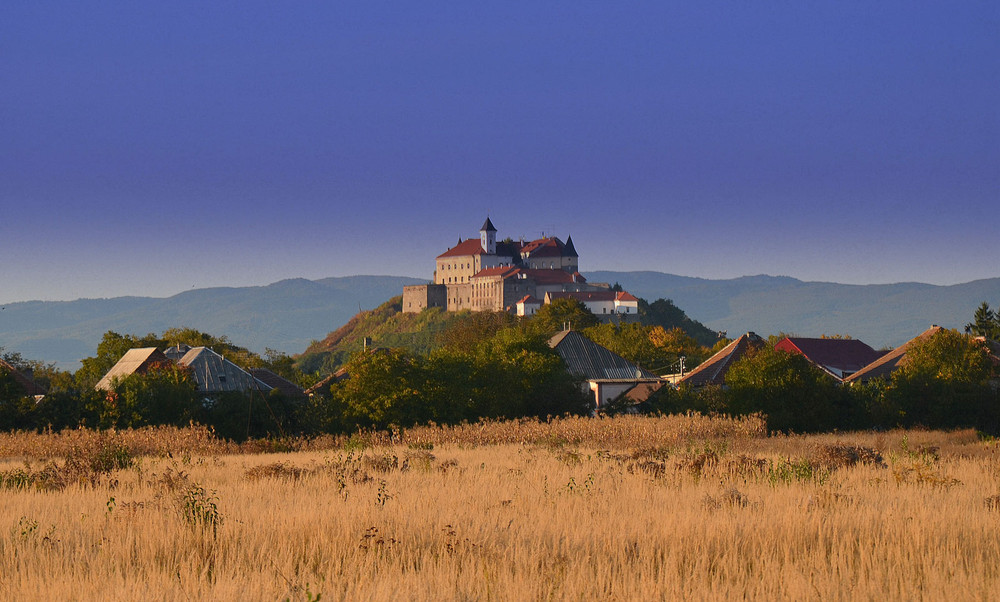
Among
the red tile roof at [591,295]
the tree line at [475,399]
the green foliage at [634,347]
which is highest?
the red tile roof at [591,295]

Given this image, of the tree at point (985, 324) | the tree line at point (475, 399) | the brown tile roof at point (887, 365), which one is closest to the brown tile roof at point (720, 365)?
the brown tile roof at point (887, 365)

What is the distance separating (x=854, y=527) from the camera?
34.0 ft

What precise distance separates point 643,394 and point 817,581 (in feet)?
142

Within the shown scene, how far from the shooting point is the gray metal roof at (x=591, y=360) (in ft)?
224

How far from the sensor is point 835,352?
279ft

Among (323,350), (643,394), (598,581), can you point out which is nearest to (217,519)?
(598,581)

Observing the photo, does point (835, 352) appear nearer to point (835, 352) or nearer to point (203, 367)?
point (835, 352)

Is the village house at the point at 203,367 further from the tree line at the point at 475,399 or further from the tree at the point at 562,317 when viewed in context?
the tree at the point at 562,317

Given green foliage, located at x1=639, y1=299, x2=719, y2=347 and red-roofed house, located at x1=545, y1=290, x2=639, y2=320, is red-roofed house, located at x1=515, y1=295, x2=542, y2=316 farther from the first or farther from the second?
green foliage, located at x1=639, y1=299, x2=719, y2=347

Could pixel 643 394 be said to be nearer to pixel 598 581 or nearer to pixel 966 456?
pixel 966 456

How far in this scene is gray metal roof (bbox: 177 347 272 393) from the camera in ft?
172

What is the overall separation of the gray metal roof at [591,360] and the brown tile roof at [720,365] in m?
4.53

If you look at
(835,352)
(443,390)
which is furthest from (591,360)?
(443,390)

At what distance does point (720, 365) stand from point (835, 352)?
79.1 ft
